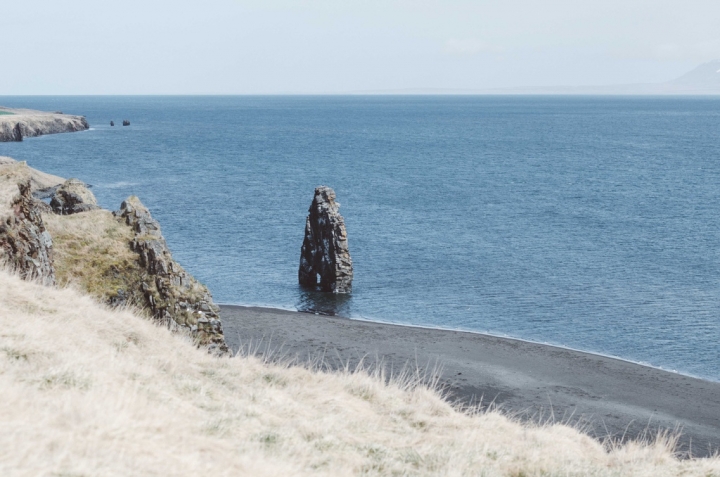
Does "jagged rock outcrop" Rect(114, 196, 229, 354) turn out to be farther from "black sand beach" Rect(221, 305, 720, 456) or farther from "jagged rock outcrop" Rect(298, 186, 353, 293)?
"jagged rock outcrop" Rect(298, 186, 353, 293)

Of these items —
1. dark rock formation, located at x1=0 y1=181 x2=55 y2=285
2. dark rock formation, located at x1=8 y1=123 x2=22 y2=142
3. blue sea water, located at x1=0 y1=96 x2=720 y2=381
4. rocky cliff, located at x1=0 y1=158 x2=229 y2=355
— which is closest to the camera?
dark rock formation, located at x1=0 y1=181 x2=55 y2=285

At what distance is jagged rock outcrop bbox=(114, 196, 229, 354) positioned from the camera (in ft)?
94.3

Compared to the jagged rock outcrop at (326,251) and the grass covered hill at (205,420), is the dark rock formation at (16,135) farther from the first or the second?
the grass covered hill at (205,420)

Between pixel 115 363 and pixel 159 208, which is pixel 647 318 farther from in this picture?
pixel 159 208

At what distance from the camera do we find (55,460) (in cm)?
878

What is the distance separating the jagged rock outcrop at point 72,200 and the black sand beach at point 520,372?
12635 millimetres

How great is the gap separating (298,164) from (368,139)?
60010 mm

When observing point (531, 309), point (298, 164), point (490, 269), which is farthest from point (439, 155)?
point (531, 309)

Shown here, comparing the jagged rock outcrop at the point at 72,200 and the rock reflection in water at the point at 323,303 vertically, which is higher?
the jagged rock outcrop at the point at 72,200

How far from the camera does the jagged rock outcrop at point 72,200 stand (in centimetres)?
5009

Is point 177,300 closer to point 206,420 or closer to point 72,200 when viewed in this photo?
point 206,420

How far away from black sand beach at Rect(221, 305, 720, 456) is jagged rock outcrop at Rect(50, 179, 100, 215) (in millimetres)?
12635

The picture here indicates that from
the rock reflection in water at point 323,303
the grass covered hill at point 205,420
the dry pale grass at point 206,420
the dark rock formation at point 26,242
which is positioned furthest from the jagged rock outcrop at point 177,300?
the rock reflection in water at point 323,303

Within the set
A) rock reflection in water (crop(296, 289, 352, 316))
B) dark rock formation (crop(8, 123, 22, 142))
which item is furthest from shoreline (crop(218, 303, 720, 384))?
dark rock formation (crop(8, 123, 22, 142))
